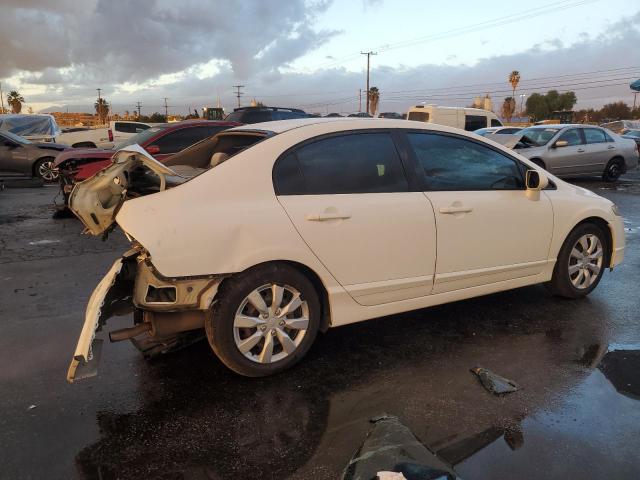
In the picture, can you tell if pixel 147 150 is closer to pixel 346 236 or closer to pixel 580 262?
pixel 346 236

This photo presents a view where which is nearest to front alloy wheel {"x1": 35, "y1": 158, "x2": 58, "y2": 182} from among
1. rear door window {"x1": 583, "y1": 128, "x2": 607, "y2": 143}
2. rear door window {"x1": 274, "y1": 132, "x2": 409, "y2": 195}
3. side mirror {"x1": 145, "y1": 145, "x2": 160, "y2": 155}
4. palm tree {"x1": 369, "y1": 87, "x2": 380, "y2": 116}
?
side mirror {"x1": 145, "y1": 145, "x2": 160, "y2": 155}

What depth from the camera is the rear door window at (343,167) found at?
335 centimetres

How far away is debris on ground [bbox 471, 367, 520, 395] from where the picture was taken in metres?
3.18

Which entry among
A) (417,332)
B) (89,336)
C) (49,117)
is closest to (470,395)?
(417,332)

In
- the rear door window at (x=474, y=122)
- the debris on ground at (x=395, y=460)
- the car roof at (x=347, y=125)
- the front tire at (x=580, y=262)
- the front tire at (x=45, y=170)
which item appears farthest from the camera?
the rear door window at (x=474, y=122)

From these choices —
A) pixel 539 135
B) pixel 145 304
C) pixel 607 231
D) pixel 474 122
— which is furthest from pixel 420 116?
pixel 145 304

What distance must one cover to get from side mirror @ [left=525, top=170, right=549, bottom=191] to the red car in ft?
18.2

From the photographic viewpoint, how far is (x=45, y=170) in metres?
14.4

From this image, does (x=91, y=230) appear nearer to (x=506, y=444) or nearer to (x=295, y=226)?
(x=295, y=226)

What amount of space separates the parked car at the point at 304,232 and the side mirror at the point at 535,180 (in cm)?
2

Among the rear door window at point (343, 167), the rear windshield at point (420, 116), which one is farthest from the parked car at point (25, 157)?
the rear door window at point (343, 167)

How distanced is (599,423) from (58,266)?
A: 5712mm

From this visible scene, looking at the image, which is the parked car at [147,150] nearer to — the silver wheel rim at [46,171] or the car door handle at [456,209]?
the car door handle at [456,209]

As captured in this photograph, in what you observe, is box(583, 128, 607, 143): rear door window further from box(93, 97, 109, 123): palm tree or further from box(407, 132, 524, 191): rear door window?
box(93, 97, 109, 123): palm tree
